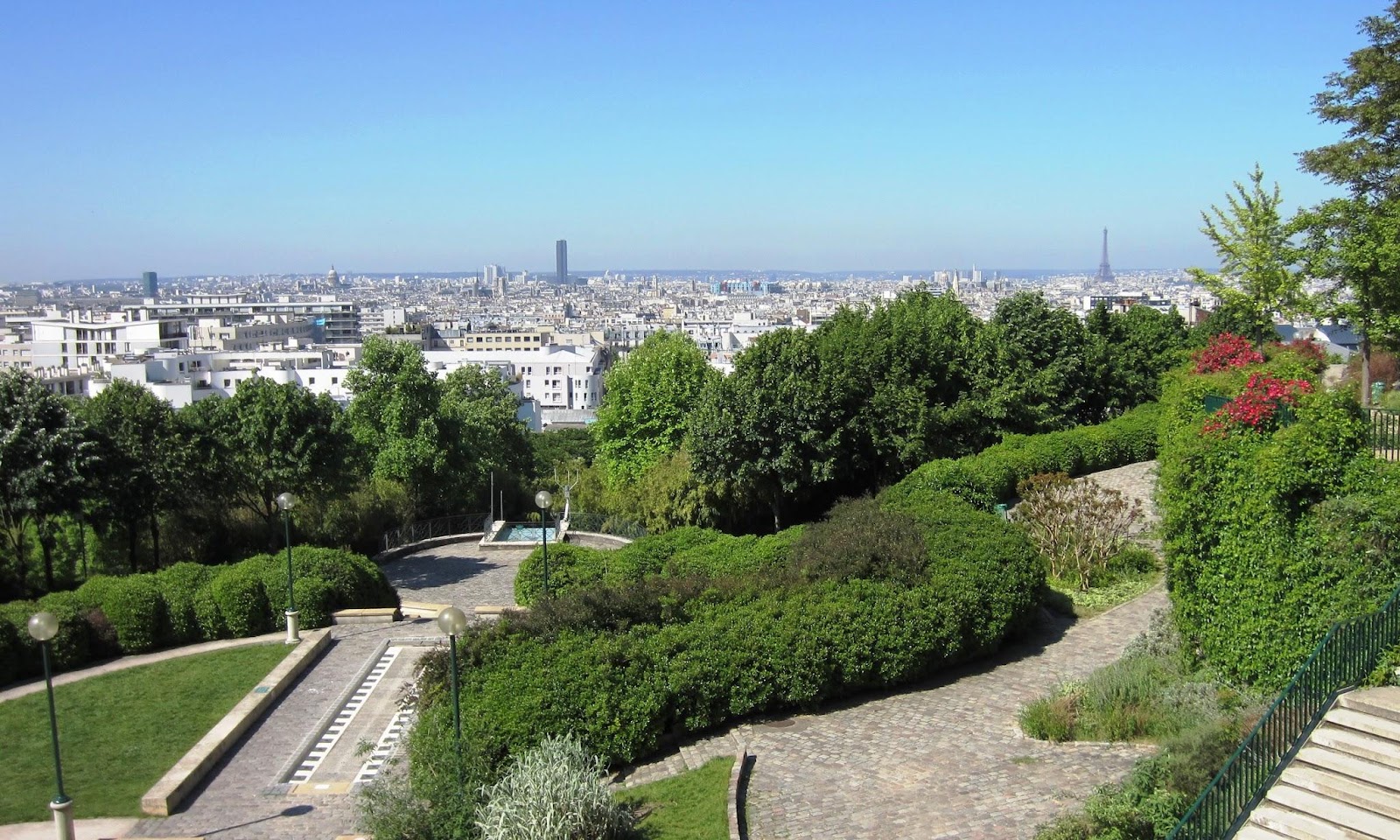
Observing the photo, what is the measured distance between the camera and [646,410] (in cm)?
3647

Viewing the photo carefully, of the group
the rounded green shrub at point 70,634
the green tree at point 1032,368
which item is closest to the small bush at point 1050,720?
the rounded green shrub at point 70,634

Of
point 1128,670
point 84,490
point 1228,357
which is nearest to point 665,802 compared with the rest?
point 1128,670

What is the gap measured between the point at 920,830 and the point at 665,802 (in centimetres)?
251

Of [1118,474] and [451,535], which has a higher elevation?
[1118,474]

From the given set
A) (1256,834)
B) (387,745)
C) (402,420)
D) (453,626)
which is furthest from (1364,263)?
(402,420)

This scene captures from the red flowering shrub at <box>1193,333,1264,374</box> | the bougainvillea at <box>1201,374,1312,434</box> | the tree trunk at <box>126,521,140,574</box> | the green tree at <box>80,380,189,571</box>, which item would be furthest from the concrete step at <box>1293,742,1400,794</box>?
the tree trunk at <box>126,521,140,574</box>

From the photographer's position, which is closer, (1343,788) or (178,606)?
(1343,788)

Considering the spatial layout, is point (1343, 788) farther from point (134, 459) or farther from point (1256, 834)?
point (134, 459)

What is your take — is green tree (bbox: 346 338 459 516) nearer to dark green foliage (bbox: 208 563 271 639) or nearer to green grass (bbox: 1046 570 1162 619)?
dark green foliage (bbox: 208 563 271 639)

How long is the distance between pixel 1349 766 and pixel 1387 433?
22.6 feet

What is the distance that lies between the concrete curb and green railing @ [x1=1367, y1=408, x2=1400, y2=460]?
13930mm

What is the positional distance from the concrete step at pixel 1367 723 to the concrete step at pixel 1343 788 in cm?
51

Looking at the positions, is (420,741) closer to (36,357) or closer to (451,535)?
(451,535)

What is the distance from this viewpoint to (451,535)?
28.2 m
